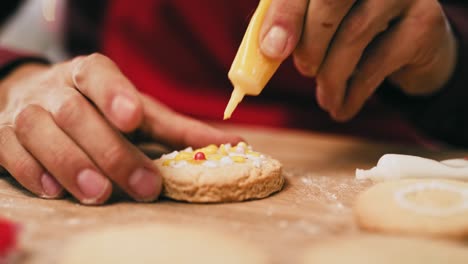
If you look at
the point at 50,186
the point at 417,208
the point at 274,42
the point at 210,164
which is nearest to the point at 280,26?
A: the point at 274,42

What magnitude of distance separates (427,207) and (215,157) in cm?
39

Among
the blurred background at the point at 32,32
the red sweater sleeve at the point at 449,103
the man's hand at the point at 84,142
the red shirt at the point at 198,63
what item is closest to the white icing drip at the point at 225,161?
the man's hand at the point at 84,142

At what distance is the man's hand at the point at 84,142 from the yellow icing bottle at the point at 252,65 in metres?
0.18

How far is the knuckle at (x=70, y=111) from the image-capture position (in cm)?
87

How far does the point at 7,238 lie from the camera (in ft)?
1.96

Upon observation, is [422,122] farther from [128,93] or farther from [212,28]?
[128,93]

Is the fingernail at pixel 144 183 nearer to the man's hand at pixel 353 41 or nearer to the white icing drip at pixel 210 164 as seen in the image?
the white icing drip at pixel 210 164

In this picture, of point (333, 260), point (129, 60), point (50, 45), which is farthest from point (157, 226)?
point (50, 45)

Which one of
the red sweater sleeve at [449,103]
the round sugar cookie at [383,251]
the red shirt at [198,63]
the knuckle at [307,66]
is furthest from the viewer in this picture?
the red shirt at [198,63]

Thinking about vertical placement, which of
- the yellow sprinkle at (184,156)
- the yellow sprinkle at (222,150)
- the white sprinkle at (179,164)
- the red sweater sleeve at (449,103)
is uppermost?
the white sprinkle at (179,164)

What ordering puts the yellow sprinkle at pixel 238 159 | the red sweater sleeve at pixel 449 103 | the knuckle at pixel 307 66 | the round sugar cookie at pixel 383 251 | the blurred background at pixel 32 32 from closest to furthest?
1. the round sugar cookie at pixel 383 251
2. the yellow sprinkle at pixel 238 159
3. the knuckle at pixel 307 66
4. the red sweater sleeve at pixel 449 103
5. the blurred background at pixel 32 32

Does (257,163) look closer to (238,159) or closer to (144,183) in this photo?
(238,159)

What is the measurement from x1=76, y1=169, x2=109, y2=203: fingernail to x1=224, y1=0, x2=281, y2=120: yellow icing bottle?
27 centimetres

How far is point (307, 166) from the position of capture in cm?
119
